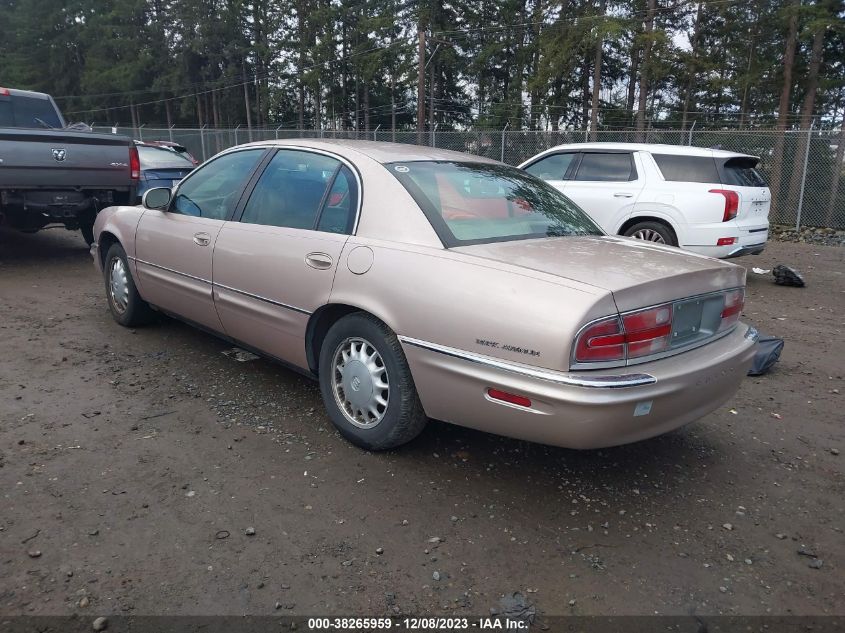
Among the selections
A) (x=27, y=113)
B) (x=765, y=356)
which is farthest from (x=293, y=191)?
(x=27, y=113)

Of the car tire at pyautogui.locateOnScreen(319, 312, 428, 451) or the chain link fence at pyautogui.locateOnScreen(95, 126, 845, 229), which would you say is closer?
the car tire at pyautogui.locateOnScreen(319, 312, 428, 451)

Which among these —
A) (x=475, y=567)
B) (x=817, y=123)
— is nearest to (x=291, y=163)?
(x=475, y=567)

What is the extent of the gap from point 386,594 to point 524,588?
1.69ft

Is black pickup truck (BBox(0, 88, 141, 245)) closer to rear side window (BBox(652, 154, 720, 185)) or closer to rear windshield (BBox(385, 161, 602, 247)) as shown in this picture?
rear windshield (BBox(385, 161, 602, 247))

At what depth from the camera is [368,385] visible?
3.17 m

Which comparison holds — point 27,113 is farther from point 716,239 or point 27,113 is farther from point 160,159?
point 716,239

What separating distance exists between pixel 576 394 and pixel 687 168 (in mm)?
6448

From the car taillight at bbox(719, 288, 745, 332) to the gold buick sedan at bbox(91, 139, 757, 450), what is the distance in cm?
1

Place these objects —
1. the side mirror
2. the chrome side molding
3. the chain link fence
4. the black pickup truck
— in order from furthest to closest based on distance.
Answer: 1. the chain link fence
2. the black pickup truck
3. the side mirror
4. the chrome side molding

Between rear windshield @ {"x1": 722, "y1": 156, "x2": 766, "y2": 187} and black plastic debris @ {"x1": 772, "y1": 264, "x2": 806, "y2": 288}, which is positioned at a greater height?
rear windshield @ {"x1": 722, "y1": 156, "x2": 766, "y2": 187}

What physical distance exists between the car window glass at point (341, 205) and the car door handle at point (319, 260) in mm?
159

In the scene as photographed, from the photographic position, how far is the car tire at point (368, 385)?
3.01 metres

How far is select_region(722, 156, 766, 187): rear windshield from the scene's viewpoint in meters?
7.73

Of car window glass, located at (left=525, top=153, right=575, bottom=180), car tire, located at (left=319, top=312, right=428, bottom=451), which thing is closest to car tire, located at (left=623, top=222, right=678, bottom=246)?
car window glass, located at (left=525, top=153, right=575, bottom=180)
